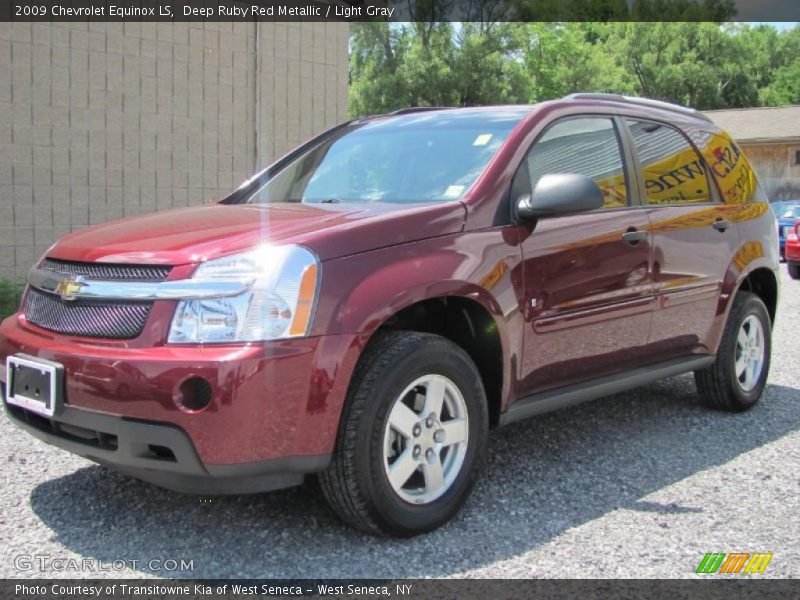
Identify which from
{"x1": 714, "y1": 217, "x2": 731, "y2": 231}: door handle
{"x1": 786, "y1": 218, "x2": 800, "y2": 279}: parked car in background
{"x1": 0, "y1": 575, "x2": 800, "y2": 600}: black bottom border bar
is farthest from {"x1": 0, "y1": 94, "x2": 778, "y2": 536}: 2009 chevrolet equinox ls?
{"x1": 786, "y1": 218, "x2": 800, "y2": 279}: parked car in background

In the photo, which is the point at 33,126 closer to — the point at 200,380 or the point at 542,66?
the point at 200,380

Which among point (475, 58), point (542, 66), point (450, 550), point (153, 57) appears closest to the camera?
point (450, 550)

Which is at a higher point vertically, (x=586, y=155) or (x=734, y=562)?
(x=586, y=155)

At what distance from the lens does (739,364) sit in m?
5.56

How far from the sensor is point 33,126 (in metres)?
8.88

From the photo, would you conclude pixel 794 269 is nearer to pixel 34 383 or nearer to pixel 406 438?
pixel 406 438

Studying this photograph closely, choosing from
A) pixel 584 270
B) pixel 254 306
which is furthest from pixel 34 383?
pixel 584 270

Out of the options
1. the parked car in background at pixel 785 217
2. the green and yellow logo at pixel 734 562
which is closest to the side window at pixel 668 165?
the green and yellow logo at pixel 734 562

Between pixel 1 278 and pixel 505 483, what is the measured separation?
6560 millimetres

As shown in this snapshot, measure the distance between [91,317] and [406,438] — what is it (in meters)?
1.29

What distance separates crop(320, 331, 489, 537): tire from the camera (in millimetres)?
3207

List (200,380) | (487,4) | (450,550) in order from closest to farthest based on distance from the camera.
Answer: (200,380), (450,550), (487,4)

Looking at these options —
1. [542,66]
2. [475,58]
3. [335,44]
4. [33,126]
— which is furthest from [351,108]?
[33,126]

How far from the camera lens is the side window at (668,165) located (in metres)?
4.75
